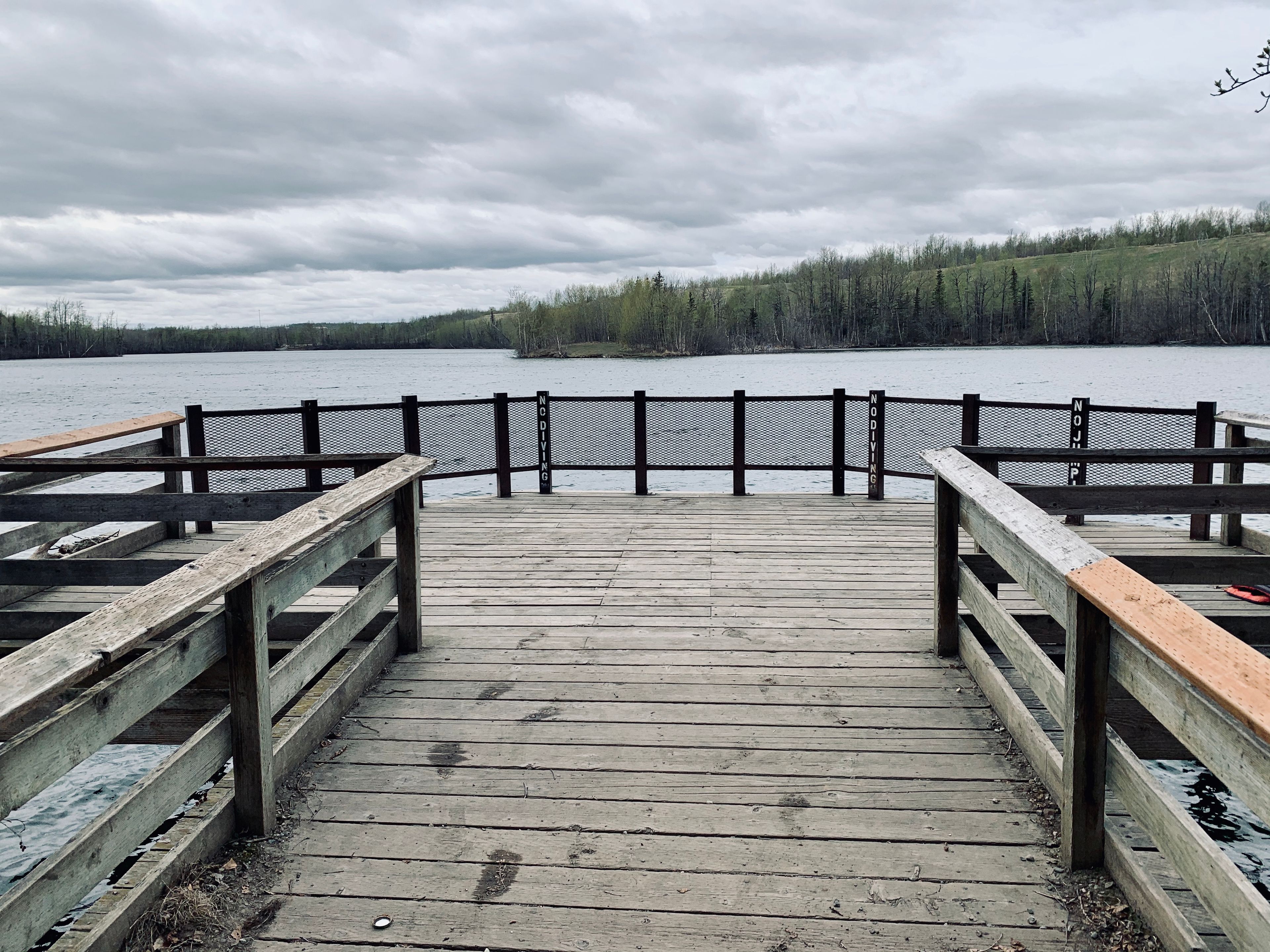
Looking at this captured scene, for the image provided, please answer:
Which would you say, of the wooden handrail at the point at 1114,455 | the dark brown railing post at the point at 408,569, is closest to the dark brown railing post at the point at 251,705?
the dark brown railing post at the point at 408,569

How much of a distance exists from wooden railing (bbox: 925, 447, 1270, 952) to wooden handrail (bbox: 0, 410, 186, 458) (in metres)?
5.38

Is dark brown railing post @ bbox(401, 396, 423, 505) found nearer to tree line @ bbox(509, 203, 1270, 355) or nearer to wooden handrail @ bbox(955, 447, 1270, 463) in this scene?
wooden handrail @ bbox(955, 447, 1270, 463)

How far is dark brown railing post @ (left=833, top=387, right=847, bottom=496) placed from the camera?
31.1 feet

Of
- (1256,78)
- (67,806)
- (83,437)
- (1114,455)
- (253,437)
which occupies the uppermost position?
(1256,78)

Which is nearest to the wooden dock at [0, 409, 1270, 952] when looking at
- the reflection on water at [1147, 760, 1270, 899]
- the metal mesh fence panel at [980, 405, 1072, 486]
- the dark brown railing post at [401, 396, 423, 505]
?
the reflection on water at [1147, 760, 1270, 899]

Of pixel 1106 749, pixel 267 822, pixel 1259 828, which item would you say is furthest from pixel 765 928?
pixel 1259 828

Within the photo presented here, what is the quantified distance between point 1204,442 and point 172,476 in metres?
8.86

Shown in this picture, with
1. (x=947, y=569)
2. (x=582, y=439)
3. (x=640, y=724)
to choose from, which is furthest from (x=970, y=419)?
(x=640, y=724)

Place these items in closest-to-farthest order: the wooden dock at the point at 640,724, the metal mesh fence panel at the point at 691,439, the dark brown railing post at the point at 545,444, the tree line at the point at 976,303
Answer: the wooden dock at the point at 640,724 → the dark brown railing post at the point at 545,444 → the metal mesh fence panel at the point at 691,439 → the tree line at the point at 976,303

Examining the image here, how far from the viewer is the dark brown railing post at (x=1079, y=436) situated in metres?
8.30

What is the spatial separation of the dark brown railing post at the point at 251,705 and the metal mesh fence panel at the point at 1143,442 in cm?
637

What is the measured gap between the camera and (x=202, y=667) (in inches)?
97.7

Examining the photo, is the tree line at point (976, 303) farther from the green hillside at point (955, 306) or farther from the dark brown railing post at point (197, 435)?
the dark brown railing post at point (197, 435)

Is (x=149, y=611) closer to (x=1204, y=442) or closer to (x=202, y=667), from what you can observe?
(x=202, y=667)
